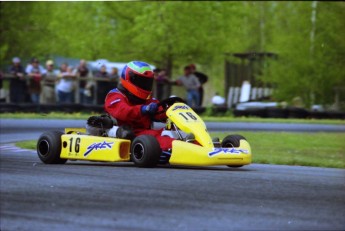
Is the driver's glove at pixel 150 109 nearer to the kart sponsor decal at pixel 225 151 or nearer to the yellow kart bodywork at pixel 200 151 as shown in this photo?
the yellow kart bodywork at pixel 200 151

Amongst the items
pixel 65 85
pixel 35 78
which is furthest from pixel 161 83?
pixel 35 78

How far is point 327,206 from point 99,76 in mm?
16364

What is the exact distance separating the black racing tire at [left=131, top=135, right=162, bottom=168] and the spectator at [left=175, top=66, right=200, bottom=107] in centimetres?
1292

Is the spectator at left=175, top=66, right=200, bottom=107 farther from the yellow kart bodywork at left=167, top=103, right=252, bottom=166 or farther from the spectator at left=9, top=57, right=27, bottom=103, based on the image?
the yellow kart bodywork at left=167, top=103, right=252, bottom=166

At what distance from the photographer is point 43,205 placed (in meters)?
6.75

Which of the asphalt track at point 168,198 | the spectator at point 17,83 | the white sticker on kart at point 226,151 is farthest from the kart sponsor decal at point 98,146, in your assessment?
the spectator at point 17,83

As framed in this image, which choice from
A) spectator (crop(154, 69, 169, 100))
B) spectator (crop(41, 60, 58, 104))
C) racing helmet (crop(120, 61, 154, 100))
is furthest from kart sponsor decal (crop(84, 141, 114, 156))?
spectator (crop(154, 69, 169, 100))

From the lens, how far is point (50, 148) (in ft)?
34.3

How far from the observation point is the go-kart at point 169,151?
955cm

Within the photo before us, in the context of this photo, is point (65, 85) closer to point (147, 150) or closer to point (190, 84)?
point (190, 84)

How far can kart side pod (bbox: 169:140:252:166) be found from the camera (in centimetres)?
949

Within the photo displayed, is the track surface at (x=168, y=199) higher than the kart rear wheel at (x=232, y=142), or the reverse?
the kart rear wheel at (x=232, y=142)

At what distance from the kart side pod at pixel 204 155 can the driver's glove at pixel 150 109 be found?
494 millimetres

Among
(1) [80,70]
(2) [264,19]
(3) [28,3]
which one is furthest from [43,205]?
(2) [264,19]
